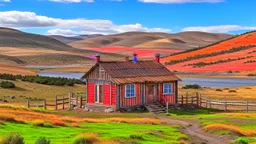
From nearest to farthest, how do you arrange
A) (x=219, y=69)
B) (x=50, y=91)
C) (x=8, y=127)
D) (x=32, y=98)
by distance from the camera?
(x=8, y=127)
(x=32, y=98)
(x=50, y=91)
(x=219, y=69)

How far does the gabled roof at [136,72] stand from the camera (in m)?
45.4

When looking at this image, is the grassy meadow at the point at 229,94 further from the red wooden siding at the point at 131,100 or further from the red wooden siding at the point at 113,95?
the red wooden siding at the point at 113,95

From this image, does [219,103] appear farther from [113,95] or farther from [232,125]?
[232,125]

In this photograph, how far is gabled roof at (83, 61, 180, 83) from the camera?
45.4 metres

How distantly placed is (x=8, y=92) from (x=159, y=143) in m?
40.6

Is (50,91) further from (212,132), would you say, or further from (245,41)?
(245,41)

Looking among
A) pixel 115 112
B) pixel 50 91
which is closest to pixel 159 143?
pixel 115 112

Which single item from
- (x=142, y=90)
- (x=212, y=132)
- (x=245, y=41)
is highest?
(x=245, y=41)

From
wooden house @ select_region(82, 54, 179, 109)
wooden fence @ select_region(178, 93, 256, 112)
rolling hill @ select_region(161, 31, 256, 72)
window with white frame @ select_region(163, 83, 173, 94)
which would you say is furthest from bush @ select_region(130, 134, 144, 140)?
rolling hill @ select_region(161, 31, 256, 72)

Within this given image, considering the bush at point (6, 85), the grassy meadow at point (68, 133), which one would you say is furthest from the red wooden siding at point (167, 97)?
the bush at point (6, 85)

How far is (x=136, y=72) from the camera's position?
155 ft

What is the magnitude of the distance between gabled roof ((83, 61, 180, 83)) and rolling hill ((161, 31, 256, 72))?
70.2m

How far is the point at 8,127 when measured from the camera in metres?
21.3

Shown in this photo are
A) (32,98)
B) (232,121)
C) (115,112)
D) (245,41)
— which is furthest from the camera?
(245,41)
